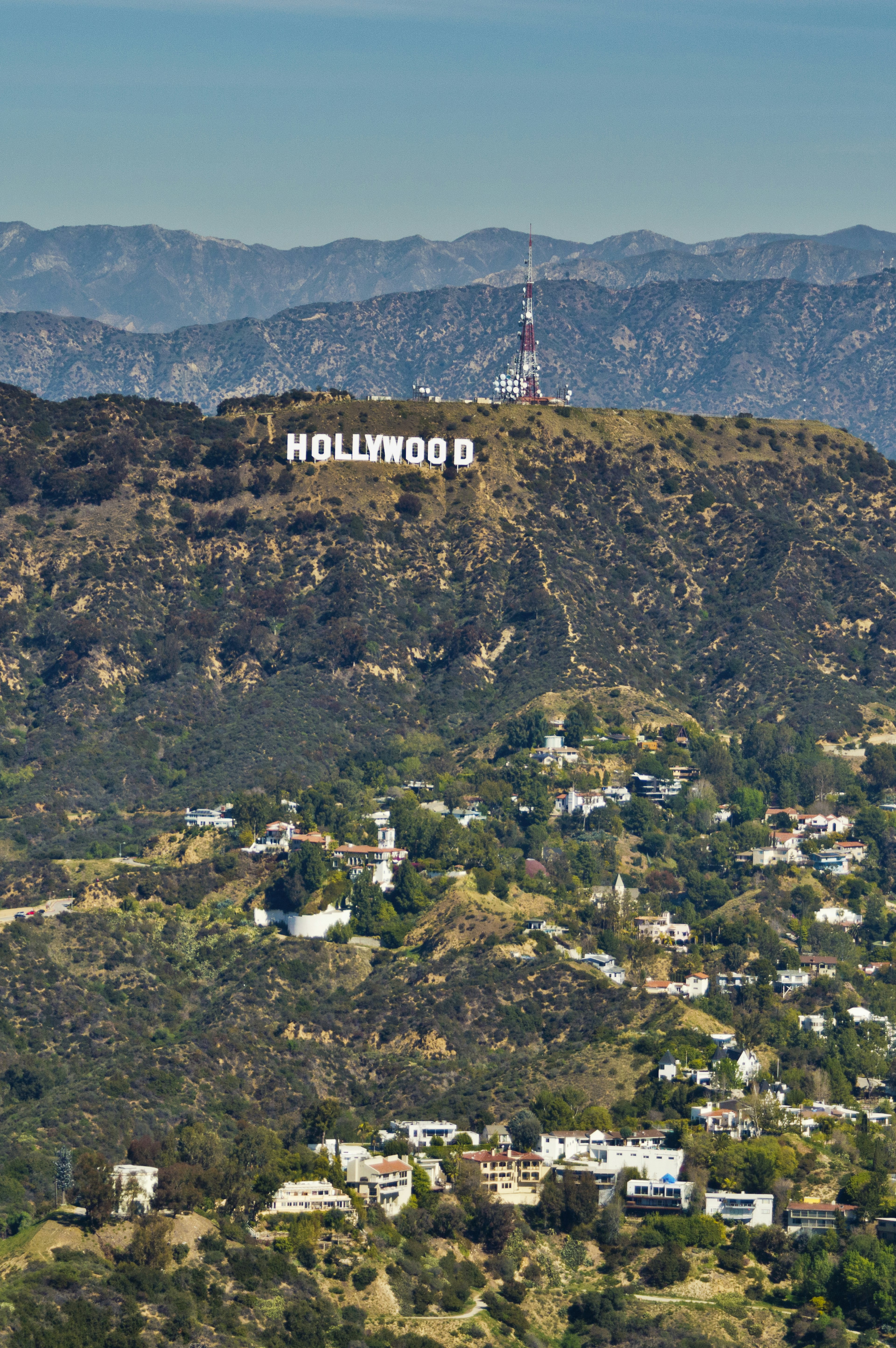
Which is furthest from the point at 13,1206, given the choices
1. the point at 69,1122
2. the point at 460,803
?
the point at 460,803

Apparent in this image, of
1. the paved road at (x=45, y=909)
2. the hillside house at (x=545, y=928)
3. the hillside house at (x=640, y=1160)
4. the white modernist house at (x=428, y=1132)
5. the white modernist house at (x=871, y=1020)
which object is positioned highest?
the paved road at (x=45, y=909)

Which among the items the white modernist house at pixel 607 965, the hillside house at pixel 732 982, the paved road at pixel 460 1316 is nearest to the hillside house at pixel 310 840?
the white modernist house at pixel 607 965

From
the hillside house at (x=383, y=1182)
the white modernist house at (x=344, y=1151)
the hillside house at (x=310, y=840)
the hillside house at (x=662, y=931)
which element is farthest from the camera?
the hillside house at (x=310, y=840)

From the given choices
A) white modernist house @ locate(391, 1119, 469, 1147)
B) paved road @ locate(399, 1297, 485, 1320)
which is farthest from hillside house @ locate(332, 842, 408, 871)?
paved road @ locate(399, 1297, 485, 1320)

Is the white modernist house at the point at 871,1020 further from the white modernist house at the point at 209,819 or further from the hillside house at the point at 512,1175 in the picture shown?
the white modernist house at the point at 209,819

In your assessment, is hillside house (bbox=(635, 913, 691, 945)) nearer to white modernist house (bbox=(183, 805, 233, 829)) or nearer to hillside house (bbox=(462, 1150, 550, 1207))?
white modernist house (bbox=(183, 805, 233, 829))

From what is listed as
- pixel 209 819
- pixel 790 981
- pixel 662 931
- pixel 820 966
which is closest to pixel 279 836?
pixel 209 819
